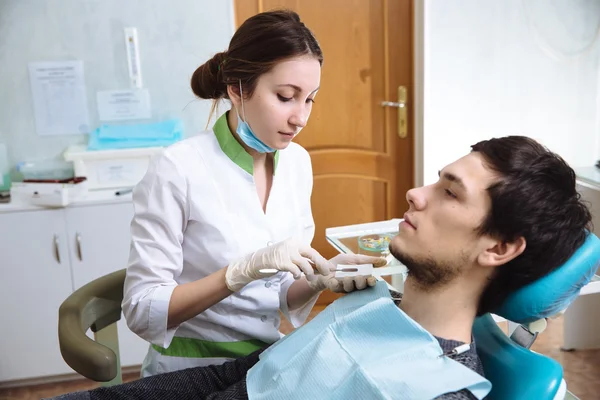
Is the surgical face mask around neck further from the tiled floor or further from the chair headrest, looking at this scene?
the tiled floor

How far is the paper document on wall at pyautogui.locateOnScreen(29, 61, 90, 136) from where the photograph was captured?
2.93 metres

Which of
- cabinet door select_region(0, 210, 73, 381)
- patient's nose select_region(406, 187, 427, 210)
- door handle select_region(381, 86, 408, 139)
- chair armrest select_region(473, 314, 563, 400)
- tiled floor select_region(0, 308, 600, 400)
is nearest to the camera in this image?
chair armrest select_region(473, 314, 563, 400)

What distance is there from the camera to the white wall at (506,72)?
314 centimetres

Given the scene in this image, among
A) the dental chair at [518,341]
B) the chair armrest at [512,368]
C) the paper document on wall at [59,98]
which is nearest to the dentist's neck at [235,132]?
the dental chair at [518,341]

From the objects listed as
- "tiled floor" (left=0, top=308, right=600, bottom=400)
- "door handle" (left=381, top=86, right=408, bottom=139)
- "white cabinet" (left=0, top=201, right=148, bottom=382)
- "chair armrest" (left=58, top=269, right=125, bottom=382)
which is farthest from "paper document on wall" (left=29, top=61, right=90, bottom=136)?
"chair armrest" (left=58, top=269, right=125, bottom=382)

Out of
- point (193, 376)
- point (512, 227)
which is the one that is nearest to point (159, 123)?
point (193, 376)

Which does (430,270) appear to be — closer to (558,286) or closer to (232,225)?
(558,286)

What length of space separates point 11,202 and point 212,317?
62.4 inches

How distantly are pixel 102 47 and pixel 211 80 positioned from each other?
1549mm

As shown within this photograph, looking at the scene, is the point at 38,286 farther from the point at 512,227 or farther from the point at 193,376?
the point at 512,227

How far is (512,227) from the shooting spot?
1250mm

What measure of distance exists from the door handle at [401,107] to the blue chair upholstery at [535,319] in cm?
206

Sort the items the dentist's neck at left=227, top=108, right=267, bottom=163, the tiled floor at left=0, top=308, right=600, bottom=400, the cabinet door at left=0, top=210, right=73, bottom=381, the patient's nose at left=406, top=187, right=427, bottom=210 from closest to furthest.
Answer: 1. the patient's nose at left=406, top=187, right=427, bottom=210
2. the dentist's neck at left=227, top=108, right=267, bottom=163
3. the tiled floor at left=0, top=308, right=600, bottom=400
4. the cabinet door at left=0, top=210, right=73, bottom=381

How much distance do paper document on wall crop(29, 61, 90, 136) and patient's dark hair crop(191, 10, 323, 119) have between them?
1.65m
